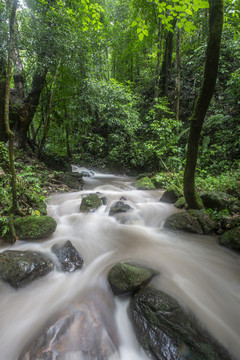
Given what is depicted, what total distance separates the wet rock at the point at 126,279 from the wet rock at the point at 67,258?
2.46 ft

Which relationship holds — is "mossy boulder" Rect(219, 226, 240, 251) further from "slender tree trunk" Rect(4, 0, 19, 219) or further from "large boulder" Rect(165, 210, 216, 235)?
Answer: "slender tree trunk" Rect(4, 0, 19, 219)

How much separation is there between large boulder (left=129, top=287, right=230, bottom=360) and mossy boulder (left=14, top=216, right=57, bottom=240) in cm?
230

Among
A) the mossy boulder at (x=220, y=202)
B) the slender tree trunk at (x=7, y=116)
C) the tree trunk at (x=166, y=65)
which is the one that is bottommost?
the mossy boulder at (x=220, y=202)

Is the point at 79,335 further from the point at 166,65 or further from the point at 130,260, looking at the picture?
the point at 166,65

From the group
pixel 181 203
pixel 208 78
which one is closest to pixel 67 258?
pixel 181 203

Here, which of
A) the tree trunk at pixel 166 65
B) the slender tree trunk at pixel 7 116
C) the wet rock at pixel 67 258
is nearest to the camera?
the slender tree trunk at pixel 7 116

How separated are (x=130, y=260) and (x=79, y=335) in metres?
1.47

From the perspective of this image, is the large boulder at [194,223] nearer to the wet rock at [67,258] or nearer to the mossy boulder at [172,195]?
the mossy boulder at [172,195]

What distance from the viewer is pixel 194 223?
4164mm

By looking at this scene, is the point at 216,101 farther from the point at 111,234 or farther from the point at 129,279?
the point at 129,279

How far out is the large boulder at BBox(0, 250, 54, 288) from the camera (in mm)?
2573

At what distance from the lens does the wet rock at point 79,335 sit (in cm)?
183

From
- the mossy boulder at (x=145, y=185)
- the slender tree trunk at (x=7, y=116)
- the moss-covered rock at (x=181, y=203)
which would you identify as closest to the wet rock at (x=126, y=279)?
the slender tree trunk at (x=7, y=116)

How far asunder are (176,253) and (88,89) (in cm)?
803
